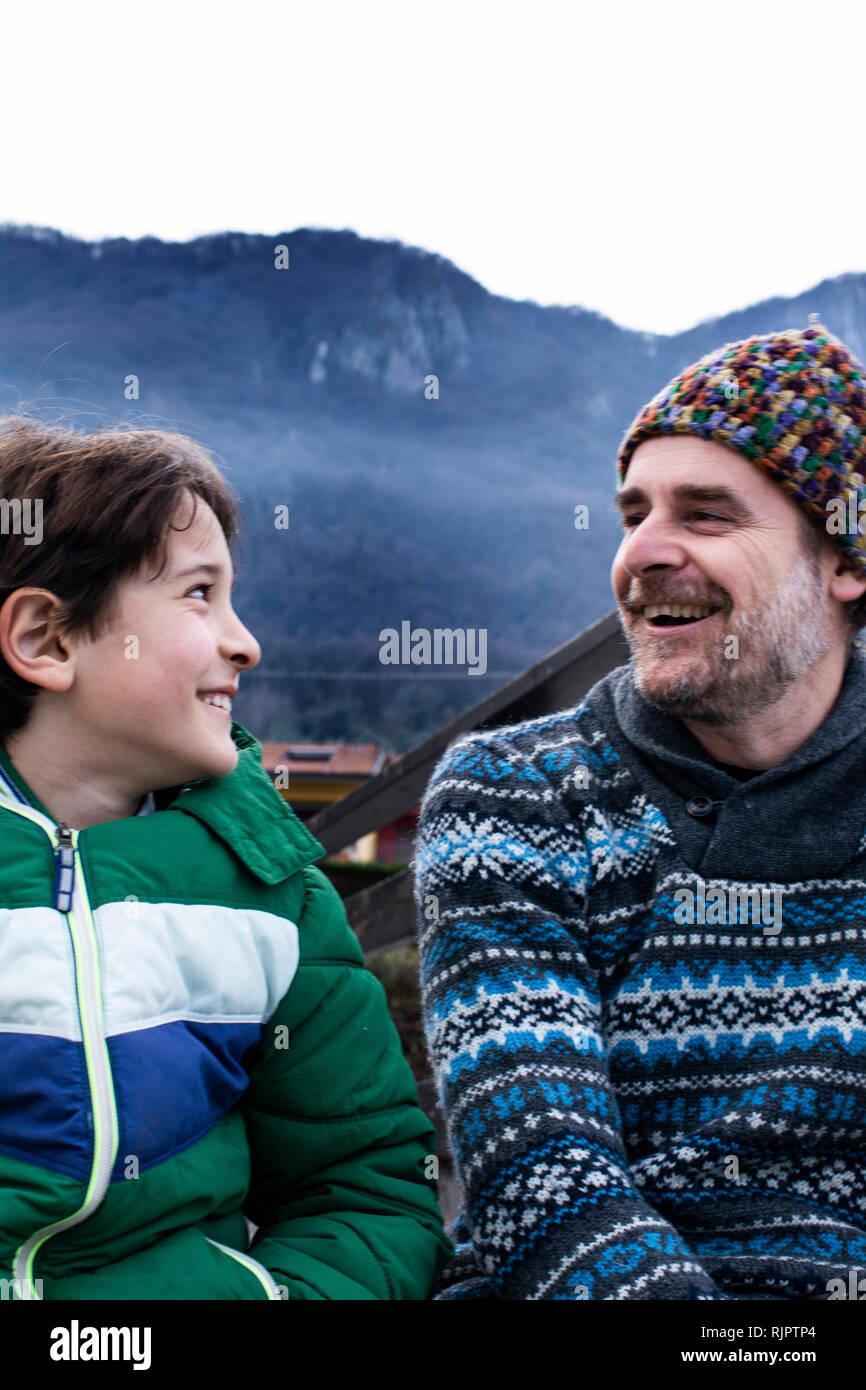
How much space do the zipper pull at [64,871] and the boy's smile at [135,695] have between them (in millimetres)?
102

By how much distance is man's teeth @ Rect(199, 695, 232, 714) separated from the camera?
145 centimetres

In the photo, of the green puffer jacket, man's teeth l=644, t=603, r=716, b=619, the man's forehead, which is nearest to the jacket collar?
the green puffer jacket

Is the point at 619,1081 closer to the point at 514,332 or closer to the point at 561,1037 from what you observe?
the point at 561,1037

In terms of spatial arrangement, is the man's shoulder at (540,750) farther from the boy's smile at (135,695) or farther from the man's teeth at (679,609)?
the boy's smile at (135,695)

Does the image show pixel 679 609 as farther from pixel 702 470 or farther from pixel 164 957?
pixel 164 957

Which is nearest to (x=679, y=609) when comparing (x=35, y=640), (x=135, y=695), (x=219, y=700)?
(x=219, y=700)

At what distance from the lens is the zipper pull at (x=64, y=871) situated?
1.29 meters

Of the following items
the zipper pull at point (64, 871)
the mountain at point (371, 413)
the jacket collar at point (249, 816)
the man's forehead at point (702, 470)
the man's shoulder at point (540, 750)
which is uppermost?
the mountain at point (371, 413)

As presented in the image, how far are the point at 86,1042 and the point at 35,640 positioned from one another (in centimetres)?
49

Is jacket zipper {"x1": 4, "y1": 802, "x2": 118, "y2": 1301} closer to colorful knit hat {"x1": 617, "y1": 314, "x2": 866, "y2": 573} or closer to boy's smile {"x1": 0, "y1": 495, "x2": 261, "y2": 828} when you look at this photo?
boy's smile {"x1": 0, "y1": 495, "x2": 261, "y2": 828}

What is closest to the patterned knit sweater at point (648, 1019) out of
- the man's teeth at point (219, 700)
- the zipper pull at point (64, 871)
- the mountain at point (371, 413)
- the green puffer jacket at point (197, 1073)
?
the green puffer jacket at point (197, 1073)

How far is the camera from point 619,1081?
155 centimetres
